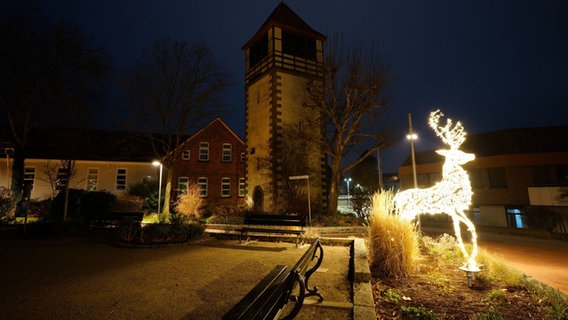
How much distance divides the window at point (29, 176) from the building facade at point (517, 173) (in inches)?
1556

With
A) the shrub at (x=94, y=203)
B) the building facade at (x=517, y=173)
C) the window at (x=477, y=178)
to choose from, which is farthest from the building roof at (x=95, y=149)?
the building facade at (x=517, y=173)

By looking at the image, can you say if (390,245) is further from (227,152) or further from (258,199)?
(227,152)

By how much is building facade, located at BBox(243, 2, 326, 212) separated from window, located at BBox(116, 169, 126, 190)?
14.6 m

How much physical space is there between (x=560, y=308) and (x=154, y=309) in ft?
17.9

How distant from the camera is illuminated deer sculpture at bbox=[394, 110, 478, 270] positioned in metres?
5.95

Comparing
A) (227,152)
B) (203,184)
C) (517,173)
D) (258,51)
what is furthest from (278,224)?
(517,173)

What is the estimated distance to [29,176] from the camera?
81.2 feet

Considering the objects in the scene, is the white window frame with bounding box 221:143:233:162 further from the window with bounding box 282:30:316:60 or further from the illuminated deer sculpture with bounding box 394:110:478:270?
the illuminated deer sculpture with bounding box 394:110:478:270

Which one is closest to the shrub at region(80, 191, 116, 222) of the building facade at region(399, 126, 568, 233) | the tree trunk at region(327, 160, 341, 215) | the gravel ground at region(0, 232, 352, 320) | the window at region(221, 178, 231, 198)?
the gravel ground at region(0, 232, 352, 320)

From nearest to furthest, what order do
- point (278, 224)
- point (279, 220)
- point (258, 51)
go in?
point (278, 224), point (279, 220), point (258, 51)

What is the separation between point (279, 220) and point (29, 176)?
25.9 metres

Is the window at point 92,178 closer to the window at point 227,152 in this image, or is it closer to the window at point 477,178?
the window at point 227,152

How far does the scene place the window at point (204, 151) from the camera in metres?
26.8

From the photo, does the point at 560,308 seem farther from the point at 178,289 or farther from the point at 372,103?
the point at 372,103
